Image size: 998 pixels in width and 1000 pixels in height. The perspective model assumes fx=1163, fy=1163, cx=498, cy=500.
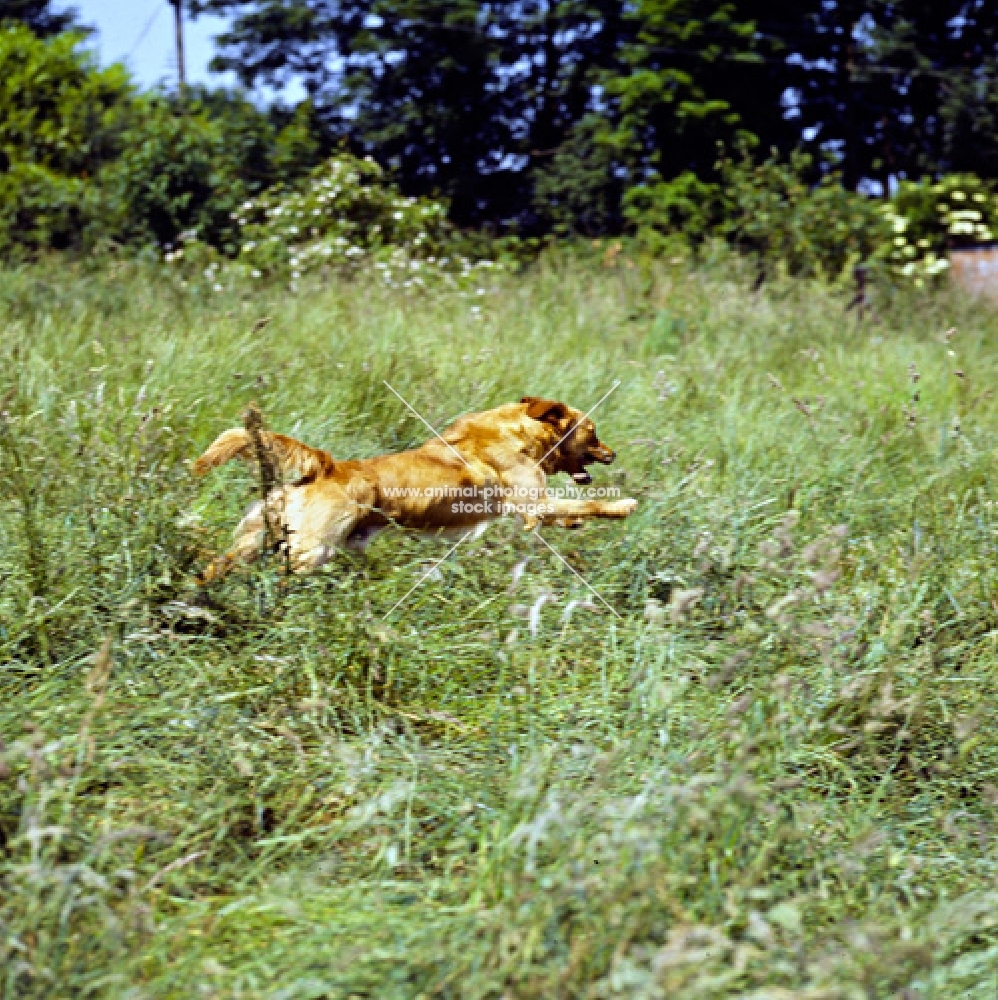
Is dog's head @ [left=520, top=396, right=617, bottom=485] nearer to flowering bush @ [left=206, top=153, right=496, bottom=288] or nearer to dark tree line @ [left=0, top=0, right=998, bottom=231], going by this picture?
flowering bush @ [left=206, top=153, right=496, bottom=288]

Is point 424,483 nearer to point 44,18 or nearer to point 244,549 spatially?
point 244,549

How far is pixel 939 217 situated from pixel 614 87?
6.25m

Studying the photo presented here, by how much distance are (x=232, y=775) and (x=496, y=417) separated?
2344mm

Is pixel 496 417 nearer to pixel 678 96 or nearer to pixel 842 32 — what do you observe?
pixel 678 96

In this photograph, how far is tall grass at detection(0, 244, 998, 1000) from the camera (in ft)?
7.18

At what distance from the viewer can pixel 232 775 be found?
2.79 meters

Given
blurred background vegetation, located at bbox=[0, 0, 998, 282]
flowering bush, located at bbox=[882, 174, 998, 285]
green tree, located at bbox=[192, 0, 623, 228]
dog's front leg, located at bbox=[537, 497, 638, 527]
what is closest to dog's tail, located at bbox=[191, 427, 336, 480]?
dog's front leg, located at bbox=[537, 497, 638, 527]

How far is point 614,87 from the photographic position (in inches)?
778

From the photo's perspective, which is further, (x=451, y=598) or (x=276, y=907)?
(x=451, y=598)

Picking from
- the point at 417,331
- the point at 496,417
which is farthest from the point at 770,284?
the point at 496,417

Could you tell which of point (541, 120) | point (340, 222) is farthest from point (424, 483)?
point (541, 120)

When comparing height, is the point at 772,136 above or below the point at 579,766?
above

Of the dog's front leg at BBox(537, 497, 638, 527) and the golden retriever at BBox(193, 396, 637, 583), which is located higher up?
the golden retriever at BBox(193, 396, 637, 583)

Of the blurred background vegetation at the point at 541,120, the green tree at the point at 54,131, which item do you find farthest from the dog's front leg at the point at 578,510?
the green tree at the point at 54,131
